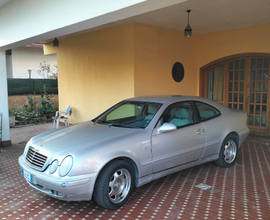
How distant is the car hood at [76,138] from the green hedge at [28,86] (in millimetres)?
10173

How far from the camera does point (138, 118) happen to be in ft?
14.5

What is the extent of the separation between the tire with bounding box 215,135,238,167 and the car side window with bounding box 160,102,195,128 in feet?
3.21

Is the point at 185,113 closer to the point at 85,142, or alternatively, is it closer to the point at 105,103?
the point at 85,142

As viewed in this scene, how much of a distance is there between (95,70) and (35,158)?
545cm

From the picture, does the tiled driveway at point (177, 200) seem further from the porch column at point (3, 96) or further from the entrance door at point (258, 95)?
the entrance door at point (258, 95)

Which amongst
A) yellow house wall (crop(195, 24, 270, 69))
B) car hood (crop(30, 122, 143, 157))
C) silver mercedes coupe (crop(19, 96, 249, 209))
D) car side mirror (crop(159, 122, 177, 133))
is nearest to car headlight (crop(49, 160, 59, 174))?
silver mercedes coupe (crop(19, 96, 249, 209))

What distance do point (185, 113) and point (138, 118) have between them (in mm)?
824

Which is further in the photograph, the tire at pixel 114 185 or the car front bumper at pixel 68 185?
the tire at pixel 114 185

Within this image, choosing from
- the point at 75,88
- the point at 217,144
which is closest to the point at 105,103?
the point at 75,88

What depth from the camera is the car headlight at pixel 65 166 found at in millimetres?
3082

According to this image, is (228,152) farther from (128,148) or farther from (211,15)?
(211,15)

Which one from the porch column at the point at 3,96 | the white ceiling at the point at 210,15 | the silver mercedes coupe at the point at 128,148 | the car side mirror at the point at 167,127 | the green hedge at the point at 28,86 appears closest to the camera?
the silver mercedes coupe at the point at 128,148

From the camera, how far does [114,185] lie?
3395 millimetres

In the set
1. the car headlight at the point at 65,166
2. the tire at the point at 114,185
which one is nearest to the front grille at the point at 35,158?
the car headlight at the point at 65,166
